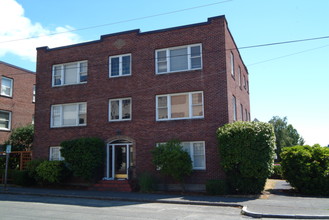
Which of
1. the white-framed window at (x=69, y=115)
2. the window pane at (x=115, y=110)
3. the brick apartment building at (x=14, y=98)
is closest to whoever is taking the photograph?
the window pane at (x=115, y=110)

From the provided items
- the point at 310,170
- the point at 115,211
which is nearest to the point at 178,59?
the point at 310,170

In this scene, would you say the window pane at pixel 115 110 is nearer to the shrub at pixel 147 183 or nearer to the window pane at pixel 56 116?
the window pane at pixel 56 116

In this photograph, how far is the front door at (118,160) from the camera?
1947cm

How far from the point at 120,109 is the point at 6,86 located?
580 inches

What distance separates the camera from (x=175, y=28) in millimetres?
19109

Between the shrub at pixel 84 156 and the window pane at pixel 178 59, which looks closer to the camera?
the shrub at pixel 84 156

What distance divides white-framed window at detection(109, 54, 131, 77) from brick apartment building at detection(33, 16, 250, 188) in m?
0.07

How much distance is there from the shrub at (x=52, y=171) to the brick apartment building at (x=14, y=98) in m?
10.2

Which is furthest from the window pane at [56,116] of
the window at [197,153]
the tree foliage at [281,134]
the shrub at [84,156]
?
the tree foliage at [281,134]

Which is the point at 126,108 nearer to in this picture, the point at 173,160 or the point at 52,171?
the point at 173,160

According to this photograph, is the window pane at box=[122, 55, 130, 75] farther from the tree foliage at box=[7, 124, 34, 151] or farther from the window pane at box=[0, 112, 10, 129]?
the window pane at box=[0, 112, 10, 129]

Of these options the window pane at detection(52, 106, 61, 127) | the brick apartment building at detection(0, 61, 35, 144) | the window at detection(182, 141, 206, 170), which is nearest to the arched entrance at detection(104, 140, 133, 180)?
the window at detection(182, 141, 206, 170)

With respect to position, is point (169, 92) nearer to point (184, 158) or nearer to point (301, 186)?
point (184, 158)

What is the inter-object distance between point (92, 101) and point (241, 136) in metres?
10.3
